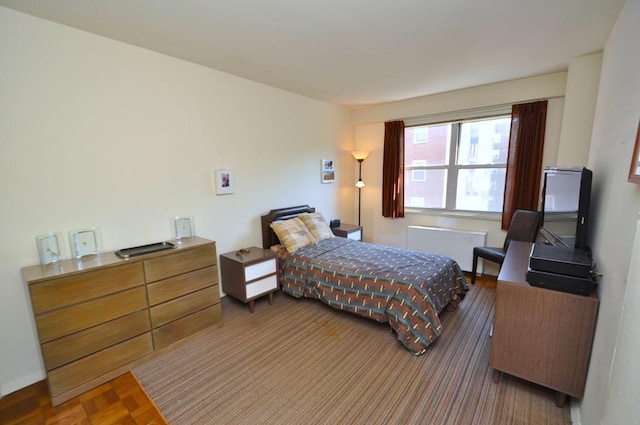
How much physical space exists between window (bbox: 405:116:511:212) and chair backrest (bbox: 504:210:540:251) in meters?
0.46

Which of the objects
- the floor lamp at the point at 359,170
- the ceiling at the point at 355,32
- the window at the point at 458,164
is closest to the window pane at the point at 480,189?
the window at the point at 458,164

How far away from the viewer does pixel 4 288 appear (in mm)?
1909

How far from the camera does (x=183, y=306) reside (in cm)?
242

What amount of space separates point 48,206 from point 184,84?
1.56 metres

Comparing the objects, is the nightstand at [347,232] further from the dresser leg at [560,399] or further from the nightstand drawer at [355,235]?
the dresser leg at [560,399]

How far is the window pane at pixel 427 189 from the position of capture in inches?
168

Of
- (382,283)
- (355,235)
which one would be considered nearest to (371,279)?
(382,283)

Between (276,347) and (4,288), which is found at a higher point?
(4,288)

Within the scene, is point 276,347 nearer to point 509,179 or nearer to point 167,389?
point 167,389

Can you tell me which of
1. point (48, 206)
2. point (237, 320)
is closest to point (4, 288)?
point (48, 206)

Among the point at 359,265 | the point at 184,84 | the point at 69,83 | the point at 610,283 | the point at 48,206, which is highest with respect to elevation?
the point at 184,84

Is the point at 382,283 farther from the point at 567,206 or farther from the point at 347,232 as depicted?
the point at 347,232

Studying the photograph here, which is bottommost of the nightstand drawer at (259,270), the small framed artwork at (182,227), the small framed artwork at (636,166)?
the nightstand drawer at (259,270)

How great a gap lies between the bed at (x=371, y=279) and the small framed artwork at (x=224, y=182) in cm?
61
